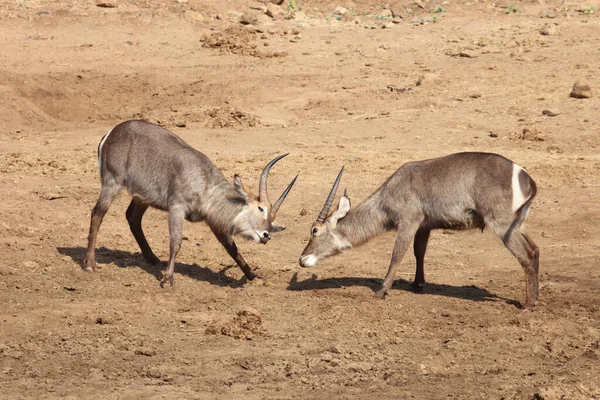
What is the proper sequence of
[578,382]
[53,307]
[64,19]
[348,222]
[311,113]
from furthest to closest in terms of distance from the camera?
[64,19] → [311,113] → [348,222] → [53,307] → [578,382]

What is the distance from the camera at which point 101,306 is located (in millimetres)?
8211

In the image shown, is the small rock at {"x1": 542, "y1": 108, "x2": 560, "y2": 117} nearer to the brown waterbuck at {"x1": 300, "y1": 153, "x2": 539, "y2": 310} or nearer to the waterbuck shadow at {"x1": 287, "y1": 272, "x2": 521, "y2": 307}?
the waterbuck shadow at {"x1": 287, "y1": 272, "x2": 521, "y2": 307}

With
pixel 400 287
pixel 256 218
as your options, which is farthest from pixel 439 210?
pixel 256 218

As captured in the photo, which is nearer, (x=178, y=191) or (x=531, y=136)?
(x=178, y=191)

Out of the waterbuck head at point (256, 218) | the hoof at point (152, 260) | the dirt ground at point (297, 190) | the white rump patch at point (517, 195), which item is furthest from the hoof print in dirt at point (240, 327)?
the white rump patch at point (517, 195)

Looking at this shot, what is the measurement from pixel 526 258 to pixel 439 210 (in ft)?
2.84

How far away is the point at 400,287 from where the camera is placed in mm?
9312

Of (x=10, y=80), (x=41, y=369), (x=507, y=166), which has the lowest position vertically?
(x=10, y=80)

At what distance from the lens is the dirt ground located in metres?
7.09

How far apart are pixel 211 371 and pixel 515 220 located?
3105mm

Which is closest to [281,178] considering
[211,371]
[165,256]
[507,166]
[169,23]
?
[165,256]

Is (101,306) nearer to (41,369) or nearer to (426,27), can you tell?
(41,369)

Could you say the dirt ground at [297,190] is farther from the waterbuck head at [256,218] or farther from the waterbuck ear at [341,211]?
the waterbuck ear at [341,211]

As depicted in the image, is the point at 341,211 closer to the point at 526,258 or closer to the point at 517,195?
the point at 517,195
